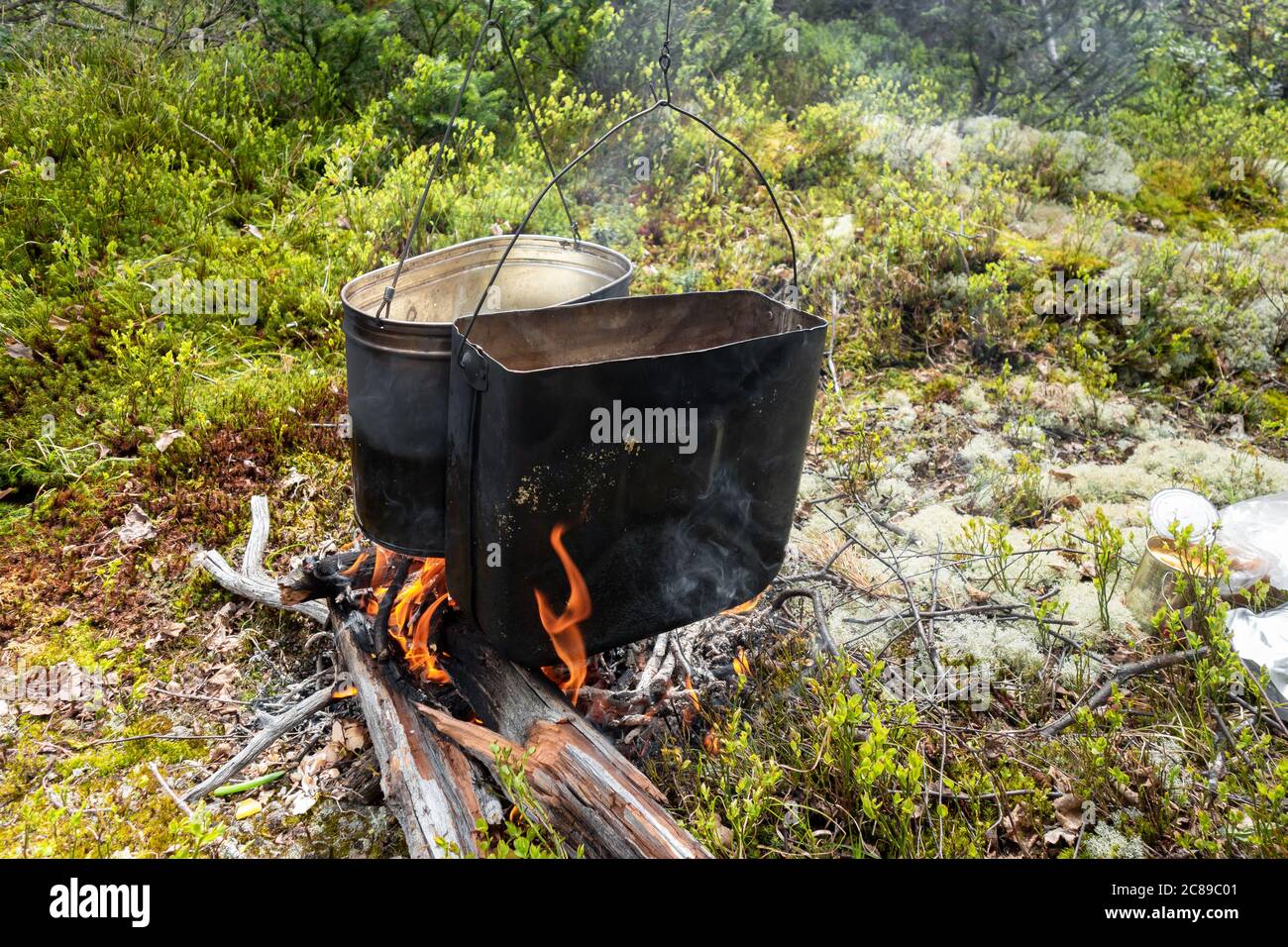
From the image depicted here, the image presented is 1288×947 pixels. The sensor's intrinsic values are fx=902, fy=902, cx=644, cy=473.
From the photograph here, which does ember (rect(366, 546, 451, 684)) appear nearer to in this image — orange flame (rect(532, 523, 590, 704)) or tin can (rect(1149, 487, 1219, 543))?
orange flame (rect(532, 523, 590, 704))

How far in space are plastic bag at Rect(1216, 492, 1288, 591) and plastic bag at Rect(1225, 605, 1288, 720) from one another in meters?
0.15

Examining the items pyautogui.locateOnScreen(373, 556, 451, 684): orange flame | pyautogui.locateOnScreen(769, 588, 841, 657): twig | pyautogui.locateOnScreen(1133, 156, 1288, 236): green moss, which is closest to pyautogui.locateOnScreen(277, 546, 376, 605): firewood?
pyautogui.locateOnScreen(373, 556, 451, 684): orange flame

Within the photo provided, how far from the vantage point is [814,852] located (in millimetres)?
2535


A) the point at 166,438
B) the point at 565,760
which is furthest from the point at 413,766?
the point at 166,438

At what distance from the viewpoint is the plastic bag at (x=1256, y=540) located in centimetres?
339

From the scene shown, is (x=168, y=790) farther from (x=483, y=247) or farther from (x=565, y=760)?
(x=483, y=247)

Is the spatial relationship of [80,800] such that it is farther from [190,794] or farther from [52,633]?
[52,633]

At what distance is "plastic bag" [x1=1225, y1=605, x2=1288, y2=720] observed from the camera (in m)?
2.99

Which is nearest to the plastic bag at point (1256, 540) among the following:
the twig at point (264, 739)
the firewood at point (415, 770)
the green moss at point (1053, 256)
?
the green moss at point (1053, 256)

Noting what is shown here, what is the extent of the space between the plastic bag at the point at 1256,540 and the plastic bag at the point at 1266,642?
0.50 feet

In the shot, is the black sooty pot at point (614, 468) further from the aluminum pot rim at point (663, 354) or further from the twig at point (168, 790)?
the twig at point (168, 790)

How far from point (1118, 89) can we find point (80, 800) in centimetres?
999

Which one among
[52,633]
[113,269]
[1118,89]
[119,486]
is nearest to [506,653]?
[52,633]
